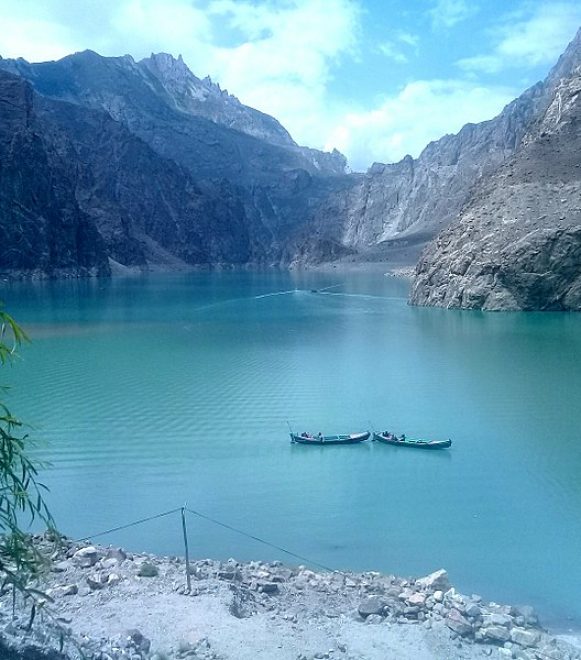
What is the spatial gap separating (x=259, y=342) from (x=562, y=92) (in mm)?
64491

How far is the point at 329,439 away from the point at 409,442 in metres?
2.74

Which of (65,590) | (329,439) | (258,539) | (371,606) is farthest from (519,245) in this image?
(65,590)

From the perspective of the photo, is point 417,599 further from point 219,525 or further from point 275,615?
point 219,525

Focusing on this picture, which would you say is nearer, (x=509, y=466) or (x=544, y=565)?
(x=544, y=565)

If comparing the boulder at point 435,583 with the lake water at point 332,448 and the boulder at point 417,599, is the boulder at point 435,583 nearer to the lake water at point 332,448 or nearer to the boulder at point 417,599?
the boulder at point 417,599

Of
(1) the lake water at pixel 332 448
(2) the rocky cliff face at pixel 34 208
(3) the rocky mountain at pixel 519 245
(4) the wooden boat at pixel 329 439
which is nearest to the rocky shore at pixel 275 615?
(1) the lake water at pixel 332 448

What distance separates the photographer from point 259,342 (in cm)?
5059

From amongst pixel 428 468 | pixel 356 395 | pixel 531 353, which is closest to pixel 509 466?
pixel 428 468

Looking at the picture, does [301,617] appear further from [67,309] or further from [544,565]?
[67,309]

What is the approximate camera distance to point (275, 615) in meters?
12.7

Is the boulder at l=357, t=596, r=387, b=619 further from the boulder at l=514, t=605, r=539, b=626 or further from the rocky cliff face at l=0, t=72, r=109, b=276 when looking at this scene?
the rocky cliff face at l=0, t=72, r=109, b=276

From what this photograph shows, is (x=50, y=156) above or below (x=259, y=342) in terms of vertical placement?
above

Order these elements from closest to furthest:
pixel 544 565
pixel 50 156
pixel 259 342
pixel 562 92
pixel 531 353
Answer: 1. pixel 544 565
2. pixel 531 353
3. pixel 259 342
4. pixel 562 92
5. pixel 50 156

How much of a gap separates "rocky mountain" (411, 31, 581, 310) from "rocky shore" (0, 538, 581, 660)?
2179 inches
